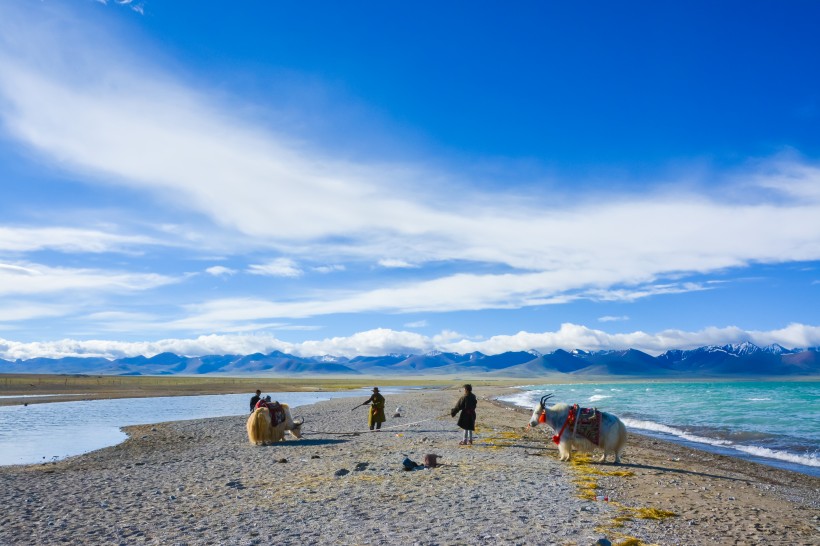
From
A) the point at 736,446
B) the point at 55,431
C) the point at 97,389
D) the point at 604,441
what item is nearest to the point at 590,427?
the point at 604,441

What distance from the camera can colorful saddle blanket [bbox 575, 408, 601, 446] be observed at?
50.1 ft

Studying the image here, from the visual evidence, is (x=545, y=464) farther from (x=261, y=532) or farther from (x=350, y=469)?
(x=261, y=532)

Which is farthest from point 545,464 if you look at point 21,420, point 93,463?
point 21,420

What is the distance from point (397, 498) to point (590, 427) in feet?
22.3

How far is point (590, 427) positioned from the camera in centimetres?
1530

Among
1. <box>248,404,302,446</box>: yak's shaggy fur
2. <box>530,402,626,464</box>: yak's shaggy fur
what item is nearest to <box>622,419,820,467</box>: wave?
<box>530,402,626,464</box>: yak's shaggy fur

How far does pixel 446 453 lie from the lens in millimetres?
16359

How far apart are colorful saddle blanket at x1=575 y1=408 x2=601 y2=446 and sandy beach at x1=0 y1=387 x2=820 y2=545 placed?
70cm

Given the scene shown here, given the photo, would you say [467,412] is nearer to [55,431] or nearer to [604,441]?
[604,441]

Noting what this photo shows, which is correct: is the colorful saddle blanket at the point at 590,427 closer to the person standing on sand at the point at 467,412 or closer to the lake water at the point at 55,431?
the person standing on sand at the point at 467,412

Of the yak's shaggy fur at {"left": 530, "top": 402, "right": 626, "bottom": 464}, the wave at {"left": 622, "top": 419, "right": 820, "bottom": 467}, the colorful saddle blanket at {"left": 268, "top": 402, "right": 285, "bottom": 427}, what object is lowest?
the wave at {"left": 622, "top": 419, "right": 820, "bottom": 467}

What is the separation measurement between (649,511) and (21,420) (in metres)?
34.6

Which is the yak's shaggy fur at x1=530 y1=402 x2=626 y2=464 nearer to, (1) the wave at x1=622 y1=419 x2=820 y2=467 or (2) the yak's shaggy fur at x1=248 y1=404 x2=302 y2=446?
(1) the wave at x1=622 y1=419 x2=820 y2=467

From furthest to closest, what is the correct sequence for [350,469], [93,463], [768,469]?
[768,469] → [93,463] → [350,469]
